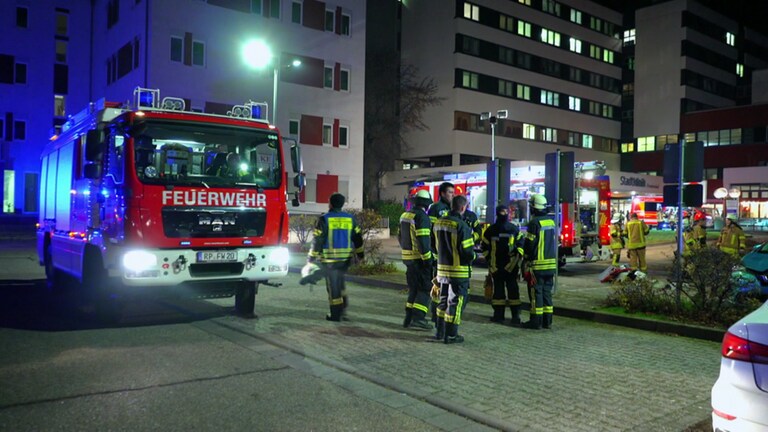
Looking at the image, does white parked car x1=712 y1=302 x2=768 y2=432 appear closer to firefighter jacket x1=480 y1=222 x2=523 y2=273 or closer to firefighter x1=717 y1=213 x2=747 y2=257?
firefighter jacket x1=480 y1=222 x2=523 y2=273

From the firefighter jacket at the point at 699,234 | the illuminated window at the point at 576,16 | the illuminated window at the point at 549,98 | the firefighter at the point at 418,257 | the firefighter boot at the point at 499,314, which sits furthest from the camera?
the illuminated window at the point at 576,16

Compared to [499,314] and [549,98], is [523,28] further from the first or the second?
[499,314]

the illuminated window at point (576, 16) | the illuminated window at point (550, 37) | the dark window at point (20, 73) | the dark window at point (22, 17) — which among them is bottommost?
the dark window at point (20, 73)

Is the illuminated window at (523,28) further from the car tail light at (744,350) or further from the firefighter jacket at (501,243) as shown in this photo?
the car tail light at (744,350)

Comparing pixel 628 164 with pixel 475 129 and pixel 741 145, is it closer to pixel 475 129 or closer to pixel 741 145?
pixel 741 145

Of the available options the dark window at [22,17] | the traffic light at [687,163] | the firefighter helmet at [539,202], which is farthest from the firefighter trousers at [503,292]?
the dark window at [22,17]

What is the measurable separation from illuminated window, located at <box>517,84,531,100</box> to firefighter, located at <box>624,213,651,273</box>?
131ft

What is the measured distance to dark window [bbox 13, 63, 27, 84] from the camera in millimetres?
39094

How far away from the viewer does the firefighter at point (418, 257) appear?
8.49 metres

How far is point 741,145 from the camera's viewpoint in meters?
56.8

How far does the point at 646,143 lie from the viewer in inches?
2478

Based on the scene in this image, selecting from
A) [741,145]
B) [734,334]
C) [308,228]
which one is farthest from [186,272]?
[741,145]

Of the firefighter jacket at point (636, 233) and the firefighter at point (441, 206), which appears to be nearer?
the firefighter at point (441, 206)

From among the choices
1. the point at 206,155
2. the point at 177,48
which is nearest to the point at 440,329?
the point at 206,155
